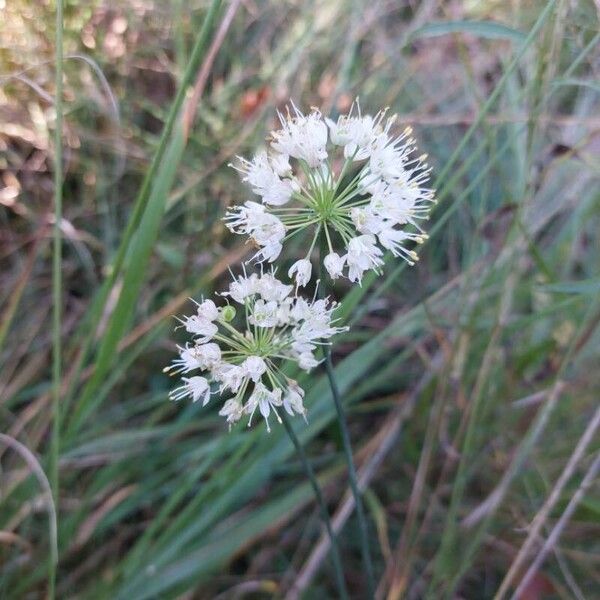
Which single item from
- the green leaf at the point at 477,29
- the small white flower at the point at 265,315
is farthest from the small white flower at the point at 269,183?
the green leaf at the point at 477,29

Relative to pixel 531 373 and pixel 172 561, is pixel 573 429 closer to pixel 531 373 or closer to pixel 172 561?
pixel 531 373

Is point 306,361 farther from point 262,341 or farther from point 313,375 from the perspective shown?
point 313,375

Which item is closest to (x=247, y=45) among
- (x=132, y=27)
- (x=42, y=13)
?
(x=132, y=27)

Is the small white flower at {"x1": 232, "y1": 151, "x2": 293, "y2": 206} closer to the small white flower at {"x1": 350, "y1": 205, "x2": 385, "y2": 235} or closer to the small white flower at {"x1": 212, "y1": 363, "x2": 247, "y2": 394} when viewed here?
the small white flower at {"x1": 350, "y1": 205, "x2": 385, "y2": 235}

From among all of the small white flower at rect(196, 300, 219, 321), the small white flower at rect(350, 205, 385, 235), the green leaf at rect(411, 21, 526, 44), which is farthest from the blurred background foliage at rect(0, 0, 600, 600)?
the small white flower at rect(350, 205, 385, 235)

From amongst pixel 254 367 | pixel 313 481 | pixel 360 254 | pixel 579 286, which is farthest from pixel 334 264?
pixel 579 286

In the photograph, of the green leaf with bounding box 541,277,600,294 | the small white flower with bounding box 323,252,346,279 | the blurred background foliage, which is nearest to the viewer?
the small white flower with bounding box 323,252,346,279
